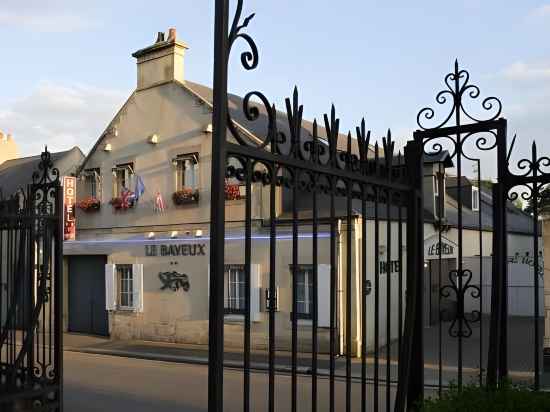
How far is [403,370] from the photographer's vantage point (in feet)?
14.1

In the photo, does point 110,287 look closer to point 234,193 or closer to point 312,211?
point 234,193

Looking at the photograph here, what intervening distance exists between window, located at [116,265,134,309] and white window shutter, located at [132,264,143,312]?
2.33ft

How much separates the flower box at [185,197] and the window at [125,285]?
295cm

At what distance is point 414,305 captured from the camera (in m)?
4.35

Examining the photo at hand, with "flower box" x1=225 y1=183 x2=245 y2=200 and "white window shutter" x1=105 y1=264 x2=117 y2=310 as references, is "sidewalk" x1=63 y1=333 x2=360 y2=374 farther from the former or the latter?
"flower box" x1=225 y1=183 x2=245 y2=200

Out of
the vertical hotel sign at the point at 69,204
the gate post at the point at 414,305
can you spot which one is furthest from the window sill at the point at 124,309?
the gate post at the point at 414,305

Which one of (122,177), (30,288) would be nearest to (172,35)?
(122,177)

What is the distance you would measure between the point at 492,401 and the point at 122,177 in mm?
15710

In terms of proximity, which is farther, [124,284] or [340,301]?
[124,284]

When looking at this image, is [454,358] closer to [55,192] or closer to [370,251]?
[370,251]

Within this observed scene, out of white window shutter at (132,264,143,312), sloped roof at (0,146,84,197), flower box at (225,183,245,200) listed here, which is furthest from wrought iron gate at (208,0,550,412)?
sloped roof at (0,146,84,197)

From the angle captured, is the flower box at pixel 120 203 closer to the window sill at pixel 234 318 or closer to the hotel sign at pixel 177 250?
the hotel sign at pixel 177 250

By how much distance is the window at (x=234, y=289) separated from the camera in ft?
49.7

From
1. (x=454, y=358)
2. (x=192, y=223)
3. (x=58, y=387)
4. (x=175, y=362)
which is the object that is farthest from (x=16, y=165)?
(x=58, y=387)
